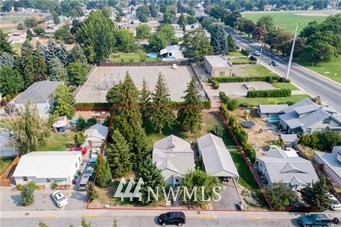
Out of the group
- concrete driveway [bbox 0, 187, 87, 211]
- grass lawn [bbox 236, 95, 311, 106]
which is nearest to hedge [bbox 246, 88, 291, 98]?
grass lawn [bbox 236, 95, 311, 106]

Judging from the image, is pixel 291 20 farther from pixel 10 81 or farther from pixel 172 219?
pixel 172 219

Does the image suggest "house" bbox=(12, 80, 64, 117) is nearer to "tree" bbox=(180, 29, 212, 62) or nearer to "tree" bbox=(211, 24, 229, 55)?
"tree" bbox=(180, 29, 212, 62)

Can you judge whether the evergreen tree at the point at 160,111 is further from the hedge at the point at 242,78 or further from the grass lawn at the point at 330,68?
the grass lawn at the point at 330,68

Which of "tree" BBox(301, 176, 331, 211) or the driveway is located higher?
"tree" BBox(301, 176, 331, 211)

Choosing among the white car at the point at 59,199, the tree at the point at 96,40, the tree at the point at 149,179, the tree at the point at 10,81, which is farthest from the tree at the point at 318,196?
the tree at the point at 96,40

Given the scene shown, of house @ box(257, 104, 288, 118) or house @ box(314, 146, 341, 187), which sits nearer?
house @ box(314, 146, 341, 187)

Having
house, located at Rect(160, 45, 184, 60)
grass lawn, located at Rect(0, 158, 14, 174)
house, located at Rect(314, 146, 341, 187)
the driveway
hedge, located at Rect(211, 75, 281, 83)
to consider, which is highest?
house, located at Rect(160, 45, 184, 60)

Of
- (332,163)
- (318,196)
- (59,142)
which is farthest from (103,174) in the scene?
(332,163)
